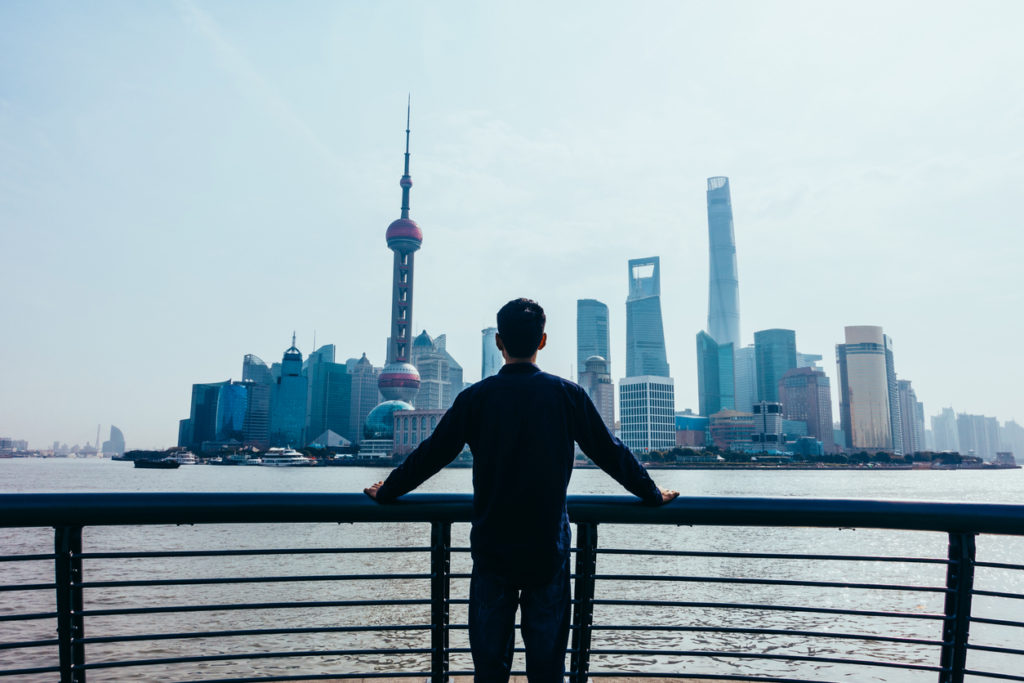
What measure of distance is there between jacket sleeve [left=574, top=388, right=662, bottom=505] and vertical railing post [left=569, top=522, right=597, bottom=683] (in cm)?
42

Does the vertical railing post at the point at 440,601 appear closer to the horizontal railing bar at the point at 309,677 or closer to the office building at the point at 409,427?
the horizontal railing bar at the point at 309,677

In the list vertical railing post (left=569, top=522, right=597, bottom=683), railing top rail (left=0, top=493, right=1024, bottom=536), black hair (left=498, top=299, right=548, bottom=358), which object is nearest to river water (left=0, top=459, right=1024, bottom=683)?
vertical railing post (left=569, top=522, right=597, bottom=683)

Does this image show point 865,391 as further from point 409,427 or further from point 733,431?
point 409,427

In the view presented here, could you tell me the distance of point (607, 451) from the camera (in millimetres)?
2957

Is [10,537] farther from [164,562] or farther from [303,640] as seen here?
[303,640]

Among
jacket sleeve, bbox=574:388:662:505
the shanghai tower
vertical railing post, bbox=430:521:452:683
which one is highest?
the shanghai tower

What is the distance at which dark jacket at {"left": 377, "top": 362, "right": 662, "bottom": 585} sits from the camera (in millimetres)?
2695

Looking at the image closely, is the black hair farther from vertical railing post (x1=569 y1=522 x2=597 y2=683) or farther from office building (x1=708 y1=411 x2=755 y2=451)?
office building (x1=708 y1=411 x2=755 y2=451)

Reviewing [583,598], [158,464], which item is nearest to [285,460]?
[158,464]

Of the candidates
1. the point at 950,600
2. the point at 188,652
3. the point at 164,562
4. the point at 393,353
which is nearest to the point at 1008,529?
the point at 950,600

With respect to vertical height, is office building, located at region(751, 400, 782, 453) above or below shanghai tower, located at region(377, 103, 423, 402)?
below

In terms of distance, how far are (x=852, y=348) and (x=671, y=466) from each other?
95.1 metres

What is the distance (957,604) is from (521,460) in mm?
2258

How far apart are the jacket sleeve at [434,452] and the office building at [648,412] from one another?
614ft
